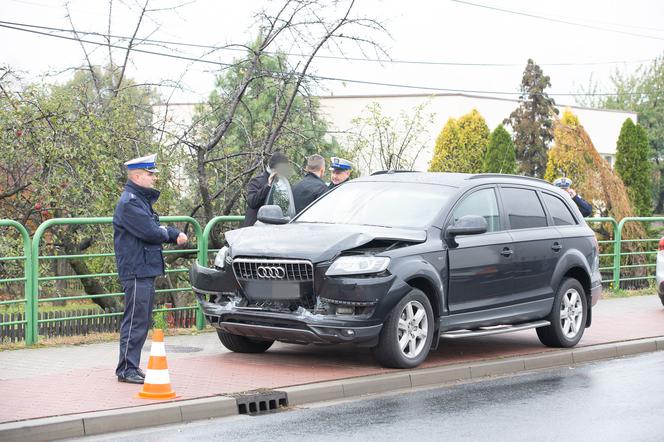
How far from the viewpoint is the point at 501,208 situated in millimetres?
10625

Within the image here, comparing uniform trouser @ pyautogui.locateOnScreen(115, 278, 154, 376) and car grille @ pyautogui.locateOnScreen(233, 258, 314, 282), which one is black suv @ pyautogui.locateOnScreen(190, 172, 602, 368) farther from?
uniform trouser @ pyautogui.locateOnScreen(115, 278, 154, 376)

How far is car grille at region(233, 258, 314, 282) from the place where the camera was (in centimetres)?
895

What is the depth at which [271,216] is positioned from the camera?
33.2 feet

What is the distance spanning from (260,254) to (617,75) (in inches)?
2922

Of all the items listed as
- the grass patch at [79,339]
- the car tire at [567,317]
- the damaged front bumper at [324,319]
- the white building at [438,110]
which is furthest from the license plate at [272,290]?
the white building at [438,110]

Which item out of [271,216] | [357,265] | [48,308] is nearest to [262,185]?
[271,216]

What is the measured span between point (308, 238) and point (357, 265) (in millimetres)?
614

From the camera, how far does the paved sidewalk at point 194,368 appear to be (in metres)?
7.64

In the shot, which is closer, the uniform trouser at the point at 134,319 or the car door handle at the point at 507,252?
the uniform trouser at the point at 134,319

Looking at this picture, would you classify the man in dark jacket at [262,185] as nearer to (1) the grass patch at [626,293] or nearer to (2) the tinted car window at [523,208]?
(2) the tinted car window at [523,208]

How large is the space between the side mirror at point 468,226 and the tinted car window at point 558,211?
2014 millimetres

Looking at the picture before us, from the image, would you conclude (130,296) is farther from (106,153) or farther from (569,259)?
(106,153)

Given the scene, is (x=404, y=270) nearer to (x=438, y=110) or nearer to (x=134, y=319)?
(x=134, y=319)

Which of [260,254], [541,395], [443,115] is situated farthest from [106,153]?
[443,115]
